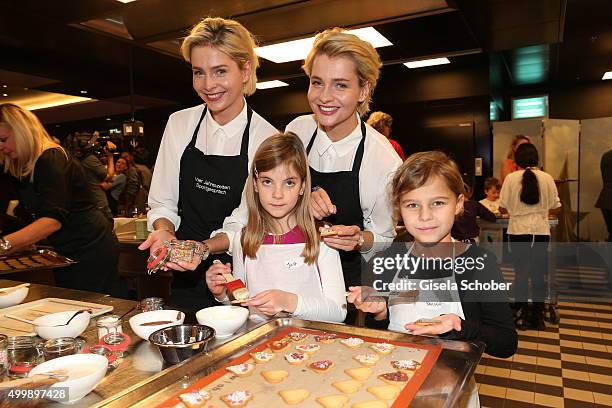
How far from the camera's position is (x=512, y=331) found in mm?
1430

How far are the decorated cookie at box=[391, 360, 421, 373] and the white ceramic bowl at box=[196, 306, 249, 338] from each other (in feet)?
1.44

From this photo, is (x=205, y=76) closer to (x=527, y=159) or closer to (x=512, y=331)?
(x=512, y=331)

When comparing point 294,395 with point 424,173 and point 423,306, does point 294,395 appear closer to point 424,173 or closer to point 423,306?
point 423,306

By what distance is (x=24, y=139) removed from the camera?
2348 millimetres

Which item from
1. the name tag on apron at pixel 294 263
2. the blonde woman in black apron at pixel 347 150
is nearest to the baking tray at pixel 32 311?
the name tag on apron at pixel 294 263

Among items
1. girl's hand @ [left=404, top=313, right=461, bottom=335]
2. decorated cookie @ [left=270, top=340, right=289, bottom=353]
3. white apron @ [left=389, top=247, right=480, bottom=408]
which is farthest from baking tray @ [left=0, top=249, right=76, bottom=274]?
girl's hand @ [left=404, top=313, right=461, bottom=335]

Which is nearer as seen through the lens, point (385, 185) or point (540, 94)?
point (385, 185)

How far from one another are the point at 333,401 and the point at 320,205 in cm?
88

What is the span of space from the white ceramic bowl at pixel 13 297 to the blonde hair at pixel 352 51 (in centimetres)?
137

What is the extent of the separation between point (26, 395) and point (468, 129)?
6922 mm

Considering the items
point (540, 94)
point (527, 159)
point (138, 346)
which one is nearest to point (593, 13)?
point (527, 159)

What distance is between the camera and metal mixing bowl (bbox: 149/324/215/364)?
1087 millimetres

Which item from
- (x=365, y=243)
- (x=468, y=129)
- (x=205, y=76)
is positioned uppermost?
(x=468, y=129)

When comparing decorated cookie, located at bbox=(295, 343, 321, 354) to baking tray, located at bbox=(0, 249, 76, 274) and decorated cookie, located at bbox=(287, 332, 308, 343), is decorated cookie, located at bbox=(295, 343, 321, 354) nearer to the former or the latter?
decorated cookie, located at bbox=(287, 332, 308, 343)
